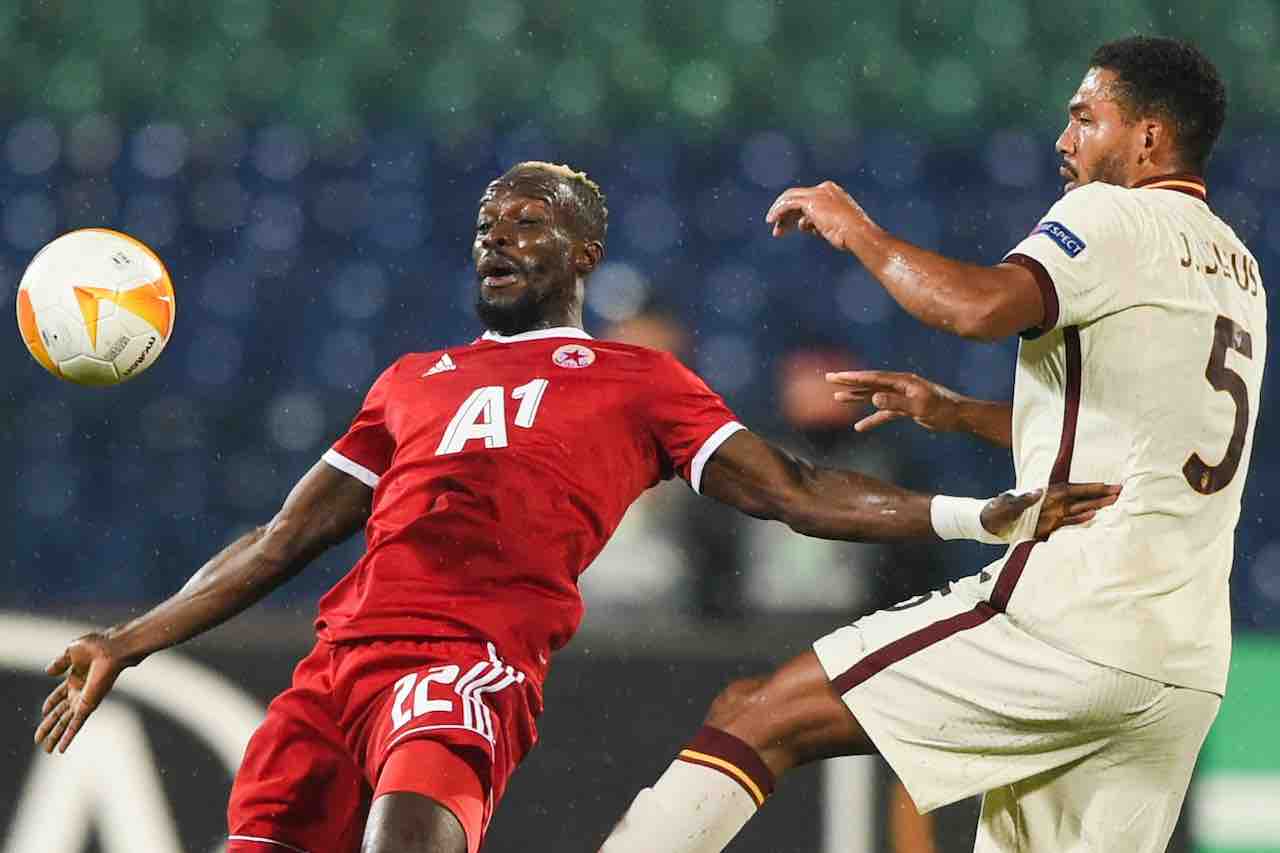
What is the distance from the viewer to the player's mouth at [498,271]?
3678 millimetres

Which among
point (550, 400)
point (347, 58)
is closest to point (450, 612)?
point (550, 400)

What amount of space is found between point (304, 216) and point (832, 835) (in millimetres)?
3500

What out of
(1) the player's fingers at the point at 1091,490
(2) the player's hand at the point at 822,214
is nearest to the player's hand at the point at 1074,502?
(1) the player's fingers at the point at 1091,490

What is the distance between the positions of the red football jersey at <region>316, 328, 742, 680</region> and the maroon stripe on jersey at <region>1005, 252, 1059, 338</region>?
0.73 m

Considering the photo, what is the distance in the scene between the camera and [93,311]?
11.7 ft

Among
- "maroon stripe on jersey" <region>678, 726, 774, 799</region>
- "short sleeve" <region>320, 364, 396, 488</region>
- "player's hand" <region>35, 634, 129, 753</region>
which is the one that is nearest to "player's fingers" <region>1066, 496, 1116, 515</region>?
"maroon stripe on jersey" <region>678, 726, 774, 799</region>

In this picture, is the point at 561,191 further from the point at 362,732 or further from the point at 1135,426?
the point at 1135,426

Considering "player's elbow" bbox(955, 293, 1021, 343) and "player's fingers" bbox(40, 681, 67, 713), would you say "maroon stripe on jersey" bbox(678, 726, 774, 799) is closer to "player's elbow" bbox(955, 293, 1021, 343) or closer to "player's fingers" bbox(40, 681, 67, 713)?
"player's elbow" bbox(955, 293, 1021, 343)

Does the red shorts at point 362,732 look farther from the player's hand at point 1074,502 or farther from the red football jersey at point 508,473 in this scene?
the player's hand at point 1074,502

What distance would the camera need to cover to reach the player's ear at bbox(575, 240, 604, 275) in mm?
3809

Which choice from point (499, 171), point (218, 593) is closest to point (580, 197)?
point (218, 593)

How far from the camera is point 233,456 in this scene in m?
6.06

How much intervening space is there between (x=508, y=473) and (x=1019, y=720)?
1.01 m

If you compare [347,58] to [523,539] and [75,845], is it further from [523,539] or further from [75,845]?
[523,539]
